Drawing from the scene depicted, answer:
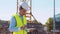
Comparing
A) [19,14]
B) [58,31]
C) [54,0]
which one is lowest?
[58,31]

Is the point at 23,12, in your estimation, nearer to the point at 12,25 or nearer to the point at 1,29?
the point at 12,25

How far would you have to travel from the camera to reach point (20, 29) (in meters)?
3.28

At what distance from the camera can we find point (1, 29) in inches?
412

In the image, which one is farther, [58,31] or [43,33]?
[58,31]

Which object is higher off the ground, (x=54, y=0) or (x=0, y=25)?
(x=54, y=0)

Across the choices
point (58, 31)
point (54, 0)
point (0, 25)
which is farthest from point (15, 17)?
point (58, 31)

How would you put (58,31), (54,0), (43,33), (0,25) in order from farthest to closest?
(58,31), (0,25), (43,33), (54,0)

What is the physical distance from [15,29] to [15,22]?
0.10 meters

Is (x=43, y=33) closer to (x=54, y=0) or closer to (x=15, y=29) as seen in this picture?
(x=54, y=0)

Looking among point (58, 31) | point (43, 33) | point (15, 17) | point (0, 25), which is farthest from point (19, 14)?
point (58, 31)

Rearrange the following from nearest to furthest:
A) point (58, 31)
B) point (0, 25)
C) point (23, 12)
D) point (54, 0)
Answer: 1. point (23, 12)
2. point (54, 0)
3. point (0, 25)
4. point (58, 31)

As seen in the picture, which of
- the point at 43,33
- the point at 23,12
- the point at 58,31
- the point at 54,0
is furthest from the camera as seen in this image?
the point at 58,31

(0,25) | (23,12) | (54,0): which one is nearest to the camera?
(23,12)

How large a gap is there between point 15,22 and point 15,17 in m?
0.07
